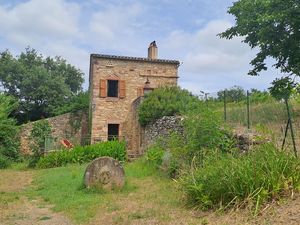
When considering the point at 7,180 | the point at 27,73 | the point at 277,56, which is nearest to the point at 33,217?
the point at 7,180

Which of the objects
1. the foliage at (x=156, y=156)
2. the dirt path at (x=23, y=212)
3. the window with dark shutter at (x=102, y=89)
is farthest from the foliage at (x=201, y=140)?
the window with dark shutter at (x=102, y=89)

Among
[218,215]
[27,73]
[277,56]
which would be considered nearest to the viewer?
[218,215]

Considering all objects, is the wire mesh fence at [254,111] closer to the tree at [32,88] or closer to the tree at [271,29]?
the tree at [271,29]

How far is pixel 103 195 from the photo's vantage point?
913cm

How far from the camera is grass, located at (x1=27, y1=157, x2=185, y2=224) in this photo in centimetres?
711

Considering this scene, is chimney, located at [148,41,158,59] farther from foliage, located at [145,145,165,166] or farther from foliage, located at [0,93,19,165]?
foliage, located at [145,145,165,166]

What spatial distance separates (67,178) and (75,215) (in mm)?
5532

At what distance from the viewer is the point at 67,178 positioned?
41.0ft

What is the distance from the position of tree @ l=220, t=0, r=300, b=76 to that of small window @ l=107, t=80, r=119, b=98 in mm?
10874

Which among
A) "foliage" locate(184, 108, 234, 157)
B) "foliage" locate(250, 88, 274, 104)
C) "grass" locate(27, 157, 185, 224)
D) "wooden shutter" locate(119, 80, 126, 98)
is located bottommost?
"grass" locate(27, 157, 185, 224)

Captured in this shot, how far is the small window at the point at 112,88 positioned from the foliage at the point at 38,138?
456 cm

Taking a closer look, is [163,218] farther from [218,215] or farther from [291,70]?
[291,70]

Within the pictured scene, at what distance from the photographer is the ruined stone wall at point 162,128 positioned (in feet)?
48.9

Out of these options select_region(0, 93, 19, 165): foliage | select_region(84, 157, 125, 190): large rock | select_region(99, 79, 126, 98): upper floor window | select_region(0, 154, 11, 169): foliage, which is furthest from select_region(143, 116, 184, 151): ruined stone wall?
select_region(0, 93, 19, 165): foliage
